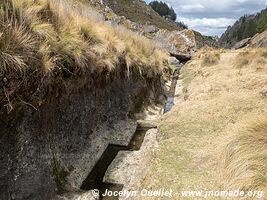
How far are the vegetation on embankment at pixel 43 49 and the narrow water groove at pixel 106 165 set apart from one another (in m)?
2.23

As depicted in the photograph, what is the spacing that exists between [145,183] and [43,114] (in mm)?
2600

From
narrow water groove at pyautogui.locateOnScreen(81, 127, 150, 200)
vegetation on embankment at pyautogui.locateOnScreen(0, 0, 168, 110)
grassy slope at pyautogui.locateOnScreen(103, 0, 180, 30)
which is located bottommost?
narrow water groove at pyautogui.locateOnScreen(81, 127, 150, 200)

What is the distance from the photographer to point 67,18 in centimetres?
915

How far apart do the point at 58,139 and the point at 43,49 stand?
2.20 metres

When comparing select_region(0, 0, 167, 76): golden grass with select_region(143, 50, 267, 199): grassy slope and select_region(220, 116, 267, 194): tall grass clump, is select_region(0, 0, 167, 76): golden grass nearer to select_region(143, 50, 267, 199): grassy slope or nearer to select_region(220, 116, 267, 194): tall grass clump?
select_region(143, 50, 267, 199): grassy slope

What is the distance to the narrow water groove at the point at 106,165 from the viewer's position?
25.3 ft

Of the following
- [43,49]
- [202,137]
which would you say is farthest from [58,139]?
[202,137]

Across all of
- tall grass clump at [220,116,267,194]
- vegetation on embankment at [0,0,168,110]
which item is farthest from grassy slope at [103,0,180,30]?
tall grass clump at [220,116,267,194]

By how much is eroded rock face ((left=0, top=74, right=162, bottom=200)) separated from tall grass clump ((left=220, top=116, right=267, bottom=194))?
3442 millimetres

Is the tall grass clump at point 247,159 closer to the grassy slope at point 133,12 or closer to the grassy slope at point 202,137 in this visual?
the grassy slope at point 202,137

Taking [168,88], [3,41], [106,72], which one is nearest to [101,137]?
[106,72]

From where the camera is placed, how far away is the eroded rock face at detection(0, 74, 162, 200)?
612cm

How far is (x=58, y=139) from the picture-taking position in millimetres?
7828

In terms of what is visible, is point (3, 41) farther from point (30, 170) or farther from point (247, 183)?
point (247, 183)
